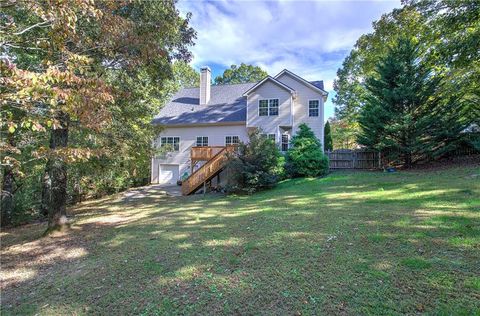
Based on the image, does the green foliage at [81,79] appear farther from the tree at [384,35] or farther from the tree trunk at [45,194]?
the tree at [384,35]

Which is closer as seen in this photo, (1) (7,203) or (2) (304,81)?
(1) (7,203)

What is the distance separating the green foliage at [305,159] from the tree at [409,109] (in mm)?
3136

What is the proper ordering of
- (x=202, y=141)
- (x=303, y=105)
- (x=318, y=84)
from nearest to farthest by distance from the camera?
(x=303, y=105)
(x=318, y=84)
(x=202, y=141)

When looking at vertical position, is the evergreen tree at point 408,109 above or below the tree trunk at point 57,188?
above

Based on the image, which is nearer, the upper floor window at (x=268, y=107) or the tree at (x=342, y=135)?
the upper floor window at (x=268, y=107)

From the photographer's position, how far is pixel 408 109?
1416cm

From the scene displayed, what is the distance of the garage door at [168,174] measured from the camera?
71.8 ft

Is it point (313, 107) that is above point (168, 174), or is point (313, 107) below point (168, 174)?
above

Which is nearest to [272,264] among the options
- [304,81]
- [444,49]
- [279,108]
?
[444,49]

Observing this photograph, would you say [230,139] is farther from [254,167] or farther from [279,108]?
[254,167]

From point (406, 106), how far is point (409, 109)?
226mm

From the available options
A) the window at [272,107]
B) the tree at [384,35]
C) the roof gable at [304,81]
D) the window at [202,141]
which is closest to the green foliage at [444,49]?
the tree at [384,35]

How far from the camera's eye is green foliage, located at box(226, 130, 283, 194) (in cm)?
1365

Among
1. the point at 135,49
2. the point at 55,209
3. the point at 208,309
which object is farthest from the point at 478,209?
the point at 55,209
